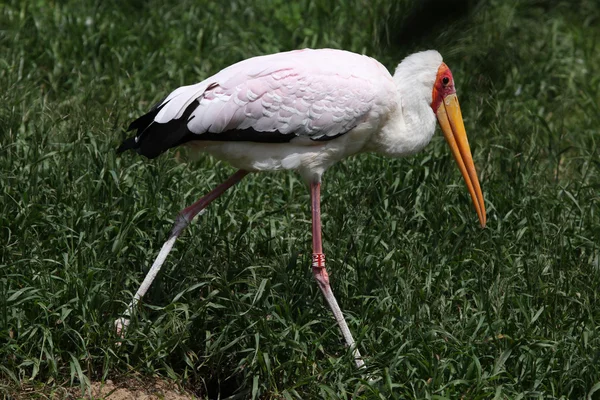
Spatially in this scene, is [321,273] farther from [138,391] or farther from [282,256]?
[138,391]

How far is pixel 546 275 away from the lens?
14.4ft

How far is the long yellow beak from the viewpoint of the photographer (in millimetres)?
4434

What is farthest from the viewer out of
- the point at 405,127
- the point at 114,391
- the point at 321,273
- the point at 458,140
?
the point at 458,140

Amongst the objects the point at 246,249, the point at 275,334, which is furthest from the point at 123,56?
the point at 275,334

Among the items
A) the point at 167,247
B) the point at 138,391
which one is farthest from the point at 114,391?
the point at 167,247

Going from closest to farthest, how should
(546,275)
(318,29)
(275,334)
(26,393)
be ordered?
(26,393) → (275,334) → (546,275) → (318,29)

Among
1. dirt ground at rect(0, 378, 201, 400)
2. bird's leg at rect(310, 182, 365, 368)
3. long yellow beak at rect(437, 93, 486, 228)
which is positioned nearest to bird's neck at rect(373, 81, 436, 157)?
long yellow beak at rect(437, 93, 486, 228)

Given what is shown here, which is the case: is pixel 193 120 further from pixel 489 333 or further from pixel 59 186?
pixel 489 333

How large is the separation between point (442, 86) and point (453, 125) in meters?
0.23

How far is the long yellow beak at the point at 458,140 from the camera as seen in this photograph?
175 inches

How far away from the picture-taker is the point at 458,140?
14.8 ft

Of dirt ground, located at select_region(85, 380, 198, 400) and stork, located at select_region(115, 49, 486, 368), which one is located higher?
stork, located at select_region(115, 49, 486, 368)

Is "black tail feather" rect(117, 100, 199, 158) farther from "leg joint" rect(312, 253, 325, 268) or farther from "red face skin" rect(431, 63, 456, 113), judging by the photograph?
"red face skin" rect(431, 63, 456, 113)

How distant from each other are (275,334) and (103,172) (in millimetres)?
1312
